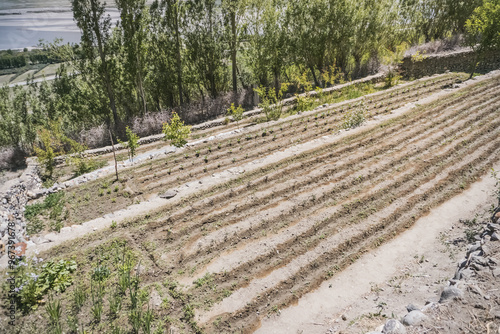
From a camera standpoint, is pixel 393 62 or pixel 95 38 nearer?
pixel 95 38

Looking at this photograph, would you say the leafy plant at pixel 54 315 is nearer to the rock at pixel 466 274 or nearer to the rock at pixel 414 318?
the rock at pixel 414 318

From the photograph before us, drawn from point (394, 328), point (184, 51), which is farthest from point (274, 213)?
point (184, 51)

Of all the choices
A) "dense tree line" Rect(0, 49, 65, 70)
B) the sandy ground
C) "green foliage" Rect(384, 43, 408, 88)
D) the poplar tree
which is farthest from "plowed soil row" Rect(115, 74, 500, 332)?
"dense tree line" Rect(0, 49, 65, 70)

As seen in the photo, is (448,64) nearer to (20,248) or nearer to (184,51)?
(184,51)

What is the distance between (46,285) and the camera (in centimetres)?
668

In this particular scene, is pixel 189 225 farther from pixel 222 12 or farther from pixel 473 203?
pixel 222 12

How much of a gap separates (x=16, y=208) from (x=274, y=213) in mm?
9042

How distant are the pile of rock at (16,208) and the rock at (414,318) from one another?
31.8 ft

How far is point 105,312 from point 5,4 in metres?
16.3

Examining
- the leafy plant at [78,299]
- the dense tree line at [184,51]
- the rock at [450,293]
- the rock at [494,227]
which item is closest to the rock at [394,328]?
the rock at [450,293]

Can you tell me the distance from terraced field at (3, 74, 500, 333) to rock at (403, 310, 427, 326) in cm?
243

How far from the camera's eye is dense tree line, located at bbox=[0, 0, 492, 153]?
1873 centimetres

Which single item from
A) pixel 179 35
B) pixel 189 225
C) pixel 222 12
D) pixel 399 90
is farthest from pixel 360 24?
pixel 189 225

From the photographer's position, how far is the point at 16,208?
9.80 meters
